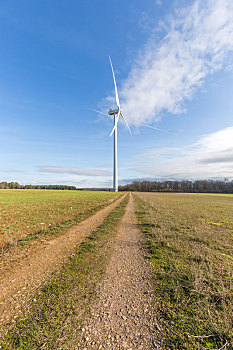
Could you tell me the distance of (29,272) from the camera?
6.04m

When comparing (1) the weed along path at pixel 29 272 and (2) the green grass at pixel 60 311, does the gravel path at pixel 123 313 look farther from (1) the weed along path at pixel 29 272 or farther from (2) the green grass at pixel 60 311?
Answer: (1) the weed along path at pixel 29 272

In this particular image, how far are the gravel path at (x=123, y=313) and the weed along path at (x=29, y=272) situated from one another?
2.35 m

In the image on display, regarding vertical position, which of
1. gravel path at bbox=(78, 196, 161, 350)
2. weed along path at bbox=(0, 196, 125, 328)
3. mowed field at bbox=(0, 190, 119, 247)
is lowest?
mowed field at bbox=(0, 190, 119, 247)

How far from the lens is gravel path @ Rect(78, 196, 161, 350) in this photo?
3.10 metres

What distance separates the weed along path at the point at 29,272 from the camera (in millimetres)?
4274

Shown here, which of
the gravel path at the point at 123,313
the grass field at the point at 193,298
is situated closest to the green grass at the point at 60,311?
the gravel path at the point at 123,313

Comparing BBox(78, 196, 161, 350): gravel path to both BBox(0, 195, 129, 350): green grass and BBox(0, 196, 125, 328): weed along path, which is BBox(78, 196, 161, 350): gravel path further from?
BBox(0, 196, 125, 328): weed along path

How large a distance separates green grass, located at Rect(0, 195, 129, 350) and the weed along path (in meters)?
0.40

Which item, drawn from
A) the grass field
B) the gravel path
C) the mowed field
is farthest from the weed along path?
the grass field

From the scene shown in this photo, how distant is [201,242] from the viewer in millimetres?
9469

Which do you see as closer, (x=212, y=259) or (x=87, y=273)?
(x=87, y=273)

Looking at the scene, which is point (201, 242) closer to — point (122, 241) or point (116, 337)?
point (122, 241)

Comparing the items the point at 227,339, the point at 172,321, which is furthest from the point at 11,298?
the point at 227,339

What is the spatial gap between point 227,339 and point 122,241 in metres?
7.07
